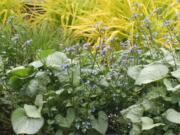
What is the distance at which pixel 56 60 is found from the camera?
122 inches

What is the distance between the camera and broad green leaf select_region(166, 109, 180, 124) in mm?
2632

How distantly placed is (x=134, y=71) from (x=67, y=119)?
1.58 ft

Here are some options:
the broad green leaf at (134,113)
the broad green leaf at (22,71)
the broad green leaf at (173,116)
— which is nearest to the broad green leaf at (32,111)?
the broad green leaf at (22,71)

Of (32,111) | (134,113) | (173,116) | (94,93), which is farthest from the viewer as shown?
(94,93)

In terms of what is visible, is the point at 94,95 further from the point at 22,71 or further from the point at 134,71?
the point at 22,71

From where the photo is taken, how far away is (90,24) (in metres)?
4.77

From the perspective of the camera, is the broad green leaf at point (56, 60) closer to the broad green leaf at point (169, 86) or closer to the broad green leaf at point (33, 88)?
the broad green leaf at point (33, 88)

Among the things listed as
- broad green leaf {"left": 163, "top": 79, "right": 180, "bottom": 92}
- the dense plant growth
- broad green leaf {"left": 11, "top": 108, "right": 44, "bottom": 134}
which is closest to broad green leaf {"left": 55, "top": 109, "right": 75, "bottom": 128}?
the dense plant growth

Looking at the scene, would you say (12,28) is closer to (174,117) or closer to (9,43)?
(9,43)

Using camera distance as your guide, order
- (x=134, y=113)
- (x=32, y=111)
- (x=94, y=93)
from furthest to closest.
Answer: (x=94, y=93) → (x=32, y=111) → (x=134, y=113)

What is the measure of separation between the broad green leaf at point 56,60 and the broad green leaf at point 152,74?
0.46 metres

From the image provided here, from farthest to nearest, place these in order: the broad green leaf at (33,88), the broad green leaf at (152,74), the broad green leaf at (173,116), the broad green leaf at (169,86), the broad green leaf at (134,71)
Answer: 1. the broad green leaf at (33,88)
2. the broad green leaf at (134,71)
3. the broad green leaf at (152,74)
4. the broad green leaf at (169,86)
5. the broad green leaf at (173,116)

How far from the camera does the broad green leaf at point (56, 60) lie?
3.06 metres

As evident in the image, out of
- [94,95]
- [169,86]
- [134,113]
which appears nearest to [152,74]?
[169,86]
